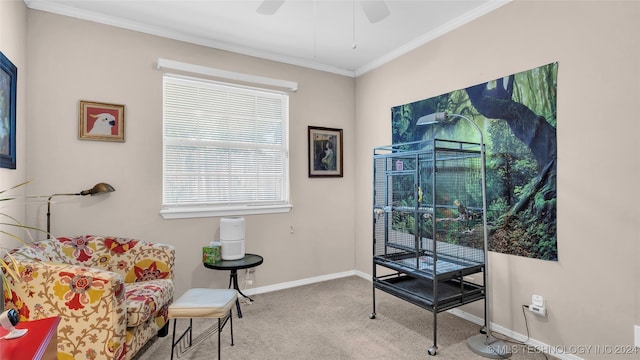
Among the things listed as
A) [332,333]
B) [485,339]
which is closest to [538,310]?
[485,339]

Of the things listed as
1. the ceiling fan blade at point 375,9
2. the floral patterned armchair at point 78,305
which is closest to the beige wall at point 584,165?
the ceiling fan blade at point 375,9

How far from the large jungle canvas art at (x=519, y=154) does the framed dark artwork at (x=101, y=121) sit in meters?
3.16

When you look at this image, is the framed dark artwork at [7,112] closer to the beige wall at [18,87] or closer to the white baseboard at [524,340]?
the beige wall at [18,87]

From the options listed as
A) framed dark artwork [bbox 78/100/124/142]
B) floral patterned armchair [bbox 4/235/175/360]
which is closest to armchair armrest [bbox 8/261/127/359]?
floral patterned armchair [bbox 4/235/175/360]

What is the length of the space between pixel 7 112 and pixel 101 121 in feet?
2.34

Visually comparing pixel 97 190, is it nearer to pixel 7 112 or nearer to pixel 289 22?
pixel 7 112

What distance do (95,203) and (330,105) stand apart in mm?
2767

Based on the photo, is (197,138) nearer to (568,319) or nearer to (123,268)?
(123,268)

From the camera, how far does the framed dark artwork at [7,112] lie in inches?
87.0

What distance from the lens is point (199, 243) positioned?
3.44 meters

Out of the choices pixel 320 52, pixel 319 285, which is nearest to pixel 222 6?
pixel 320 52

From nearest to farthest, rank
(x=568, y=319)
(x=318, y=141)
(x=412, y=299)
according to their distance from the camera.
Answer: (x=568, y=319)
(x=412, y=299)
(x=318, y=141)

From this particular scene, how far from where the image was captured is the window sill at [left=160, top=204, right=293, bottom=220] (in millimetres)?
3299

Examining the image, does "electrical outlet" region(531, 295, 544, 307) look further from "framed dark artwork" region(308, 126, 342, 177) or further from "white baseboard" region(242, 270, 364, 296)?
"framed dark artwork" region(308, 126, 342, 177)
